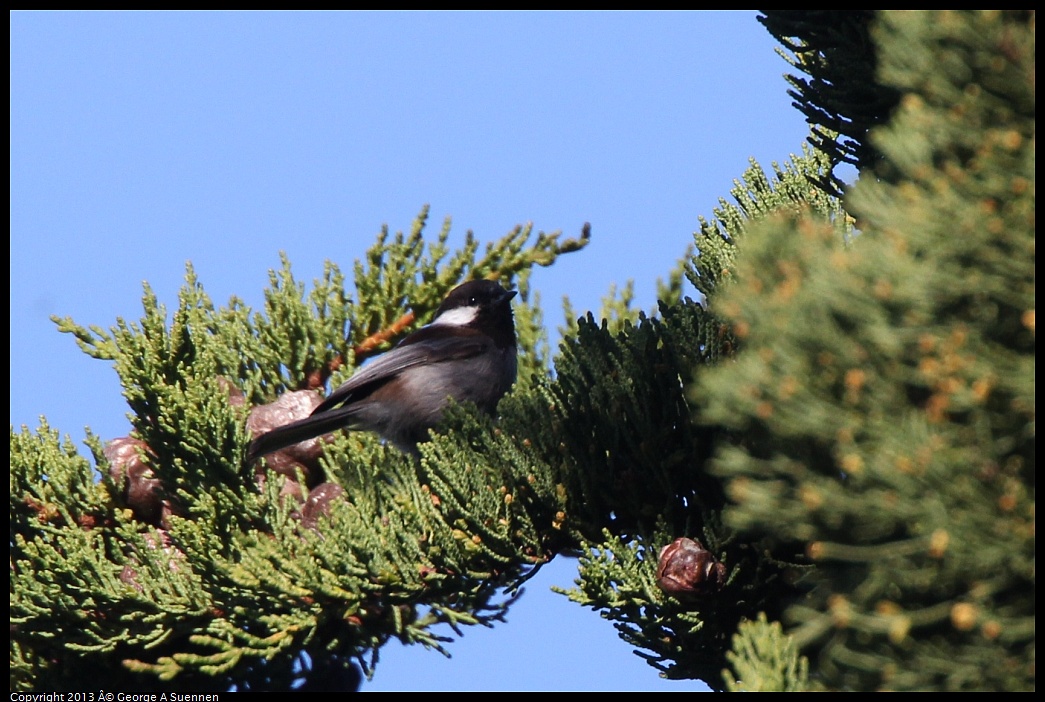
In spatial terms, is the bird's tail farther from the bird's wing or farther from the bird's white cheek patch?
the bird's white cheek patch

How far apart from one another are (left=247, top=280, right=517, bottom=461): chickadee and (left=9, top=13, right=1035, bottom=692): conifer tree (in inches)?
36.4

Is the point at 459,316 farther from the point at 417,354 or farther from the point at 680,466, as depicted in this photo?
the point at 680,466

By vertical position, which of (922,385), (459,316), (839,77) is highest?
(459,316)

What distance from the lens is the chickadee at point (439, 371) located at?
4758 millimetres

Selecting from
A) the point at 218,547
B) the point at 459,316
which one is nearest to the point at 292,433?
the point at 218,547

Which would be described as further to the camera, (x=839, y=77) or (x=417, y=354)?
(x=417, y=354)

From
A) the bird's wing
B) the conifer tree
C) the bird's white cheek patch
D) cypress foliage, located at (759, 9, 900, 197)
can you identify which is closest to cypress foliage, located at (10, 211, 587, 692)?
the conifer tree

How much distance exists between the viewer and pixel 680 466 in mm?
2566

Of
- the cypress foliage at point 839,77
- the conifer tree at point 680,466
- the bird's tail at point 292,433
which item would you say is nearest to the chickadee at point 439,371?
the bird's tail at point 292,433

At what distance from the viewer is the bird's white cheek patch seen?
5.18m

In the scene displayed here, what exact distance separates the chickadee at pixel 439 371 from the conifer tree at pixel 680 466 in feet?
3.04

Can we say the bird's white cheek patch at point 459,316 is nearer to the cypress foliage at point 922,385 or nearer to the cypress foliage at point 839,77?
the cypress foliage at point 839,77

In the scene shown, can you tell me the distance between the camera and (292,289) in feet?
12.1

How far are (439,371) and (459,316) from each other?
1.06 feet
